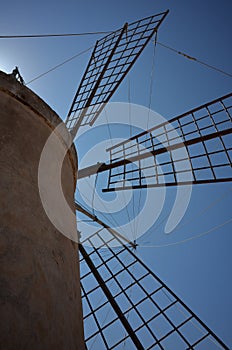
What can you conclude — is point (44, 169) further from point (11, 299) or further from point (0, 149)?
point (11, 299)

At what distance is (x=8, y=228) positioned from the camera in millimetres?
1398

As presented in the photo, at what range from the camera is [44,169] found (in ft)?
6.17

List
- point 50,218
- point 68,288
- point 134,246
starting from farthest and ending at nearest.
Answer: point 134,246, point 50,218, point 68,288

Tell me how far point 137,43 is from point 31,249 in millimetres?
5419

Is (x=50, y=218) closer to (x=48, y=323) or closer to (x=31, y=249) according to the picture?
(x=31, y=249)

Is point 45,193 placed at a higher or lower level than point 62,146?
lower

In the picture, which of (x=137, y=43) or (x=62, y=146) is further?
(x=137, y=43)

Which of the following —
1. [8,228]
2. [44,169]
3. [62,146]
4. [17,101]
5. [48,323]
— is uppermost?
[17,101]

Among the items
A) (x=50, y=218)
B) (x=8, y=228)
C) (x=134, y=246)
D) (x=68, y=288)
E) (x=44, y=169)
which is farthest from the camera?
(x=134, y=246)

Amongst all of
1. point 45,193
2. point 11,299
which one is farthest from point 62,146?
point 11,299

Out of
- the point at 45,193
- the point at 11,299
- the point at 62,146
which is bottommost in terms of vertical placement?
the point at 11,299

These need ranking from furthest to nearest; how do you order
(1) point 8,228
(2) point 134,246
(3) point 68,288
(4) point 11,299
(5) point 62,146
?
(2) point 134,246, (5) point 62,146, (3) point 68,288, (1) point 8,228, (4) point 11,299

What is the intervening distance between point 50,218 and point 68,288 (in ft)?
1.17

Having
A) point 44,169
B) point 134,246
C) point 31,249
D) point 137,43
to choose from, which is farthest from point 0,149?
point 137,43
